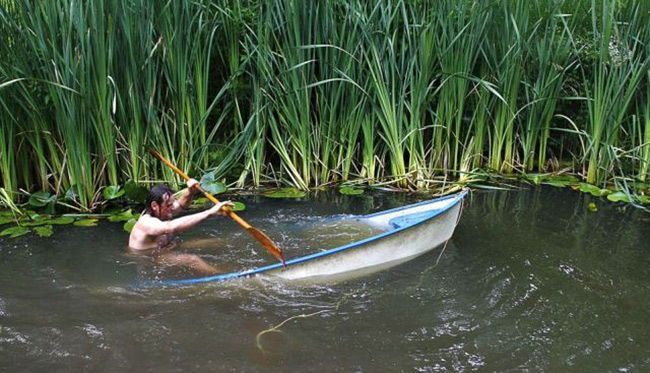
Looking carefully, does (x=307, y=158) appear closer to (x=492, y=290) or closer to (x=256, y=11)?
(x=256, y=11)

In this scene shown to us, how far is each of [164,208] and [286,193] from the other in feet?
4.79

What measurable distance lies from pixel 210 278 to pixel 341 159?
8.21 ft

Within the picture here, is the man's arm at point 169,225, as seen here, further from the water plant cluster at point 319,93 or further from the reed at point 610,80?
the reed at point 610,80

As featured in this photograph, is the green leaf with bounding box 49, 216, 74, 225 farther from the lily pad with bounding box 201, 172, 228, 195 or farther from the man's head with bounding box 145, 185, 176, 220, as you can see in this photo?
the lily pad with bounding box 201, 172, 228, 195

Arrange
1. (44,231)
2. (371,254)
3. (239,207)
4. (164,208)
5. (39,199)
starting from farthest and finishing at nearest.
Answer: (239,207) < (39,199) < (44,231) < (164,208) < (371,254)

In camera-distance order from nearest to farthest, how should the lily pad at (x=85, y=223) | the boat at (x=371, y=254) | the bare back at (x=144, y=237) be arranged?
1. the boat at (x=371, y=254)
2. the bare back at (x=144, y=237)
3. the lily pad at (x=85, y=223)

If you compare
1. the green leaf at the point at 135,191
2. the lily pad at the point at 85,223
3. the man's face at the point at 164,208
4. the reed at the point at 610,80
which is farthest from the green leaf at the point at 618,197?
the lily pad at the point at 85,223

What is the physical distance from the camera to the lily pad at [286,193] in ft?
17.9

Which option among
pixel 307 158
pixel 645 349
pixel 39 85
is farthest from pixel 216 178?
pixel 645 349

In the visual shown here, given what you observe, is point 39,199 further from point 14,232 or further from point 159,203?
point 159,203

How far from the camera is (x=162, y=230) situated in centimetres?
410

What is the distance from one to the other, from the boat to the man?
35 centimetres

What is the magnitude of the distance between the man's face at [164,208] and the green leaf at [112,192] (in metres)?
0.73

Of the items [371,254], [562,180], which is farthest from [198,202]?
[562,180]
